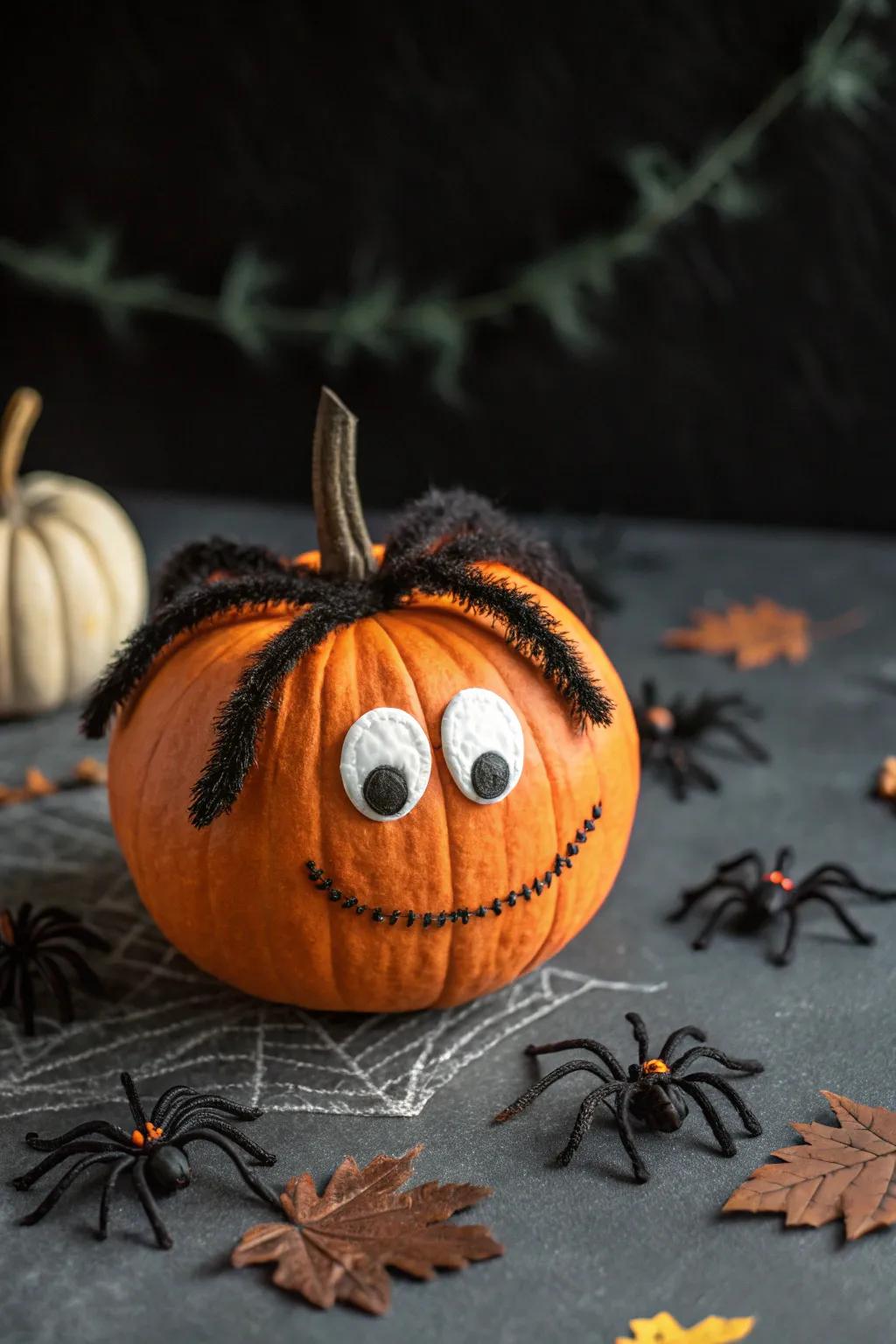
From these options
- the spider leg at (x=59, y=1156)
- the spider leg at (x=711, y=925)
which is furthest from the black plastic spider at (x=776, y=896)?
the spider leg at (x=59, y=1156)

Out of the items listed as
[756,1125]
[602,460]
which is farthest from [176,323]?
[756,1125]

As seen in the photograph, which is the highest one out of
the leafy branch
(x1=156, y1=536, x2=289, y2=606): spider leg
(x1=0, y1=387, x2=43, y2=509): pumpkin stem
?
the leafy branch

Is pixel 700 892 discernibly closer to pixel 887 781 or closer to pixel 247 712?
pixel 887 781

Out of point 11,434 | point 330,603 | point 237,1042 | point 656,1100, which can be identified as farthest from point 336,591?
point 11,434

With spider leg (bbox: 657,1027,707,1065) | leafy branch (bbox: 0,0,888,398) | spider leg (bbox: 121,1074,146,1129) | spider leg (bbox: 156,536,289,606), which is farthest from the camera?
leafy branch (bbox: 0,0,888,398)

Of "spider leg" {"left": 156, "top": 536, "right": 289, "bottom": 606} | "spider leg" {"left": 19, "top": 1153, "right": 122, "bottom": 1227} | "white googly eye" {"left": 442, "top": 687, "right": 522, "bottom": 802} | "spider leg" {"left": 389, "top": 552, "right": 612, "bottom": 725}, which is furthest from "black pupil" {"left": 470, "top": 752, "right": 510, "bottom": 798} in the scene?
"spider leg" {"left": 19, "top": 1153, "right": 122, "bottom": 1227}

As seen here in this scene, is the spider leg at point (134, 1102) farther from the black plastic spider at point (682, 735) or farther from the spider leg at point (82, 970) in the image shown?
the black plastic spider at point (682, 735)

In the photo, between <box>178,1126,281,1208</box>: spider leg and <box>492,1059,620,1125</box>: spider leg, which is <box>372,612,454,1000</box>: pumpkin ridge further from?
<box>178,1126,281,1208</box>: spider leg
